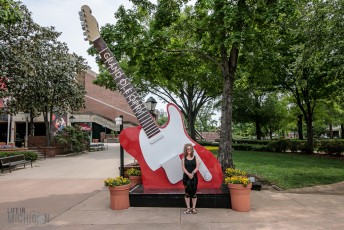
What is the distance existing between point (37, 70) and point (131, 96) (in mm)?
16674

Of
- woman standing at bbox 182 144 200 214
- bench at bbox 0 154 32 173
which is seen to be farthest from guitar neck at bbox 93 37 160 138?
bench at bbox 0 154 32 173

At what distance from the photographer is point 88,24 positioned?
28.7 ft

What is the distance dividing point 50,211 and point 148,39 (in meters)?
6.49

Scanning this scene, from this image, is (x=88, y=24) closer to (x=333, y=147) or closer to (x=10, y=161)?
(x=10, y=161)

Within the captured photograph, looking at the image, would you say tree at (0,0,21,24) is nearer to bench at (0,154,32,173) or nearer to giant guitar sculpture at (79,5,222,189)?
giant guitar sculpture at (79,5,222,189)

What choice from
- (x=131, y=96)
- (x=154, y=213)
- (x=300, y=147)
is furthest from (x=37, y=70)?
(x=300, y=147)

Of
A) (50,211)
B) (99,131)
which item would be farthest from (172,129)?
(99,131)

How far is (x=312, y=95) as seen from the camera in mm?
23141

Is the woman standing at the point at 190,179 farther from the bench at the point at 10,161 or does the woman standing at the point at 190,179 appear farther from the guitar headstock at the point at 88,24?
the bench at the point at 10,161

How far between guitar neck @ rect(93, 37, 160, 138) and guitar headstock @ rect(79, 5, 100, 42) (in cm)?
18

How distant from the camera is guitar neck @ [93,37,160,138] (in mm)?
8352

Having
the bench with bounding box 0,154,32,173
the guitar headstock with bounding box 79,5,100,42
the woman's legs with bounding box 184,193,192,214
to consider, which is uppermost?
the guitar headstock with bounding box 79,5,100,42

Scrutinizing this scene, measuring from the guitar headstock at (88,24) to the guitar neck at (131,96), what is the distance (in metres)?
0.18

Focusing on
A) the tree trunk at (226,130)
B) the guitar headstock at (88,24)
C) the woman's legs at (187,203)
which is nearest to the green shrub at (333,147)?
the tree trunk at (226,130)
